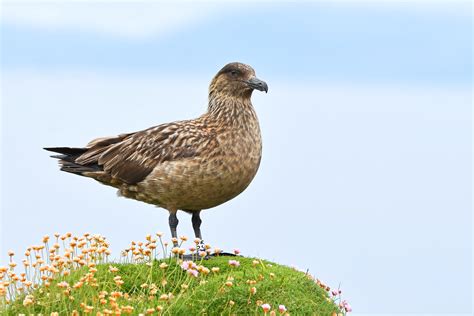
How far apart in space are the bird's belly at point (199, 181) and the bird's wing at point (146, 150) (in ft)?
0.61

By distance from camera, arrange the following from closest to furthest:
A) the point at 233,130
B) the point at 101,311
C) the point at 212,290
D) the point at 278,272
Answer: the point at 101,311 → the point at 212,290 → the point at 278,272 → the point at 233,130

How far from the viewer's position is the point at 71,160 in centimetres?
1187

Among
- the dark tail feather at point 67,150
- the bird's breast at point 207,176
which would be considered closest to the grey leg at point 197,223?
the bird's breast at point 207,176

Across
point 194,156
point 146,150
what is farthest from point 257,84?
point 146,150

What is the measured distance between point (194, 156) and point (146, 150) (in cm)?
92

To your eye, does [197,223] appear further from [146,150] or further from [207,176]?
[146,150]

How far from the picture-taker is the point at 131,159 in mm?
11086

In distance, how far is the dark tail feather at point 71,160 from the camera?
11.6m

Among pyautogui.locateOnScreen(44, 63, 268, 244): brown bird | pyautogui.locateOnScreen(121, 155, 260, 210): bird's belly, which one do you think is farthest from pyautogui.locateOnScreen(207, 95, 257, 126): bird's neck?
pyautogui.locateOnScreen(121, 155, 260, 210): bird's belly

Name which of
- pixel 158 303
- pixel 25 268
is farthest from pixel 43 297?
pixel 158 303

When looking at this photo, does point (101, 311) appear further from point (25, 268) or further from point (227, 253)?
point (227, 253)

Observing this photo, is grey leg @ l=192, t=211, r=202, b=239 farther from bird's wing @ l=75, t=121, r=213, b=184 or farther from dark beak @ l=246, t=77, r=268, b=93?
dark beak @ l=246, t=77, r=268, b=93

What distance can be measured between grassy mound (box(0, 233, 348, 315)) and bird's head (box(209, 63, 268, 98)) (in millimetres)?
2457

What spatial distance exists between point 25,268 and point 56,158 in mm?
2837
